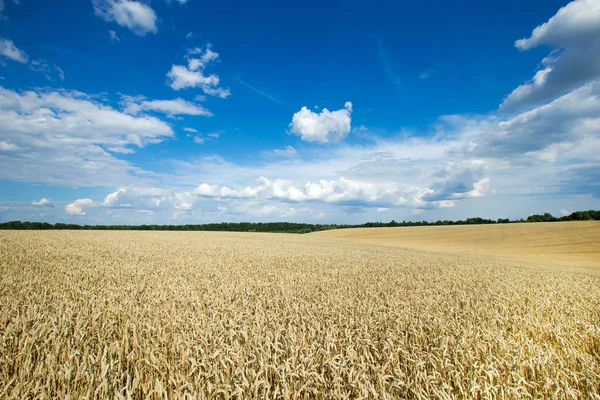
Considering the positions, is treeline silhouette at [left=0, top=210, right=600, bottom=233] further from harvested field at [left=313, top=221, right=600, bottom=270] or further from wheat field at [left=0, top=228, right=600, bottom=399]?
wheat field at [left=0, top=228, right=600, bottom=399]

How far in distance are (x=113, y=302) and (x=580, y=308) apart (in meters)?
11.2

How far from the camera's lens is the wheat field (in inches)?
115

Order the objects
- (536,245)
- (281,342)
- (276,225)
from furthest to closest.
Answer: (276,225) → (536,245) → (281,342)

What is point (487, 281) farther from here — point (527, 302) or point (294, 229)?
point (294, 229)

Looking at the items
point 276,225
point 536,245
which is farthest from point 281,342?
point 276,225

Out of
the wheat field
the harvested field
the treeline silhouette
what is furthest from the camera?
the treeline silhouette

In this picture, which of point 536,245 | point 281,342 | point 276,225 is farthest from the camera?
point 276,225

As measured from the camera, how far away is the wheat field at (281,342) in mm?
2922

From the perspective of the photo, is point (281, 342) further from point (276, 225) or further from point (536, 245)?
point (276, 225)

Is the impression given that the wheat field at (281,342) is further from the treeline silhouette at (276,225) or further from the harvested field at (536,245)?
the treeline silhouette at (276,225)

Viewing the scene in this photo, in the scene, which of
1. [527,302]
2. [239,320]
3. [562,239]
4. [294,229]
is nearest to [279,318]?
[239,320]

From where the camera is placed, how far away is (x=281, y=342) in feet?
13.3

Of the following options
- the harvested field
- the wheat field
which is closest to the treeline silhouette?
the harvested field

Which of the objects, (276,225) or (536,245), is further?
(276,225)
